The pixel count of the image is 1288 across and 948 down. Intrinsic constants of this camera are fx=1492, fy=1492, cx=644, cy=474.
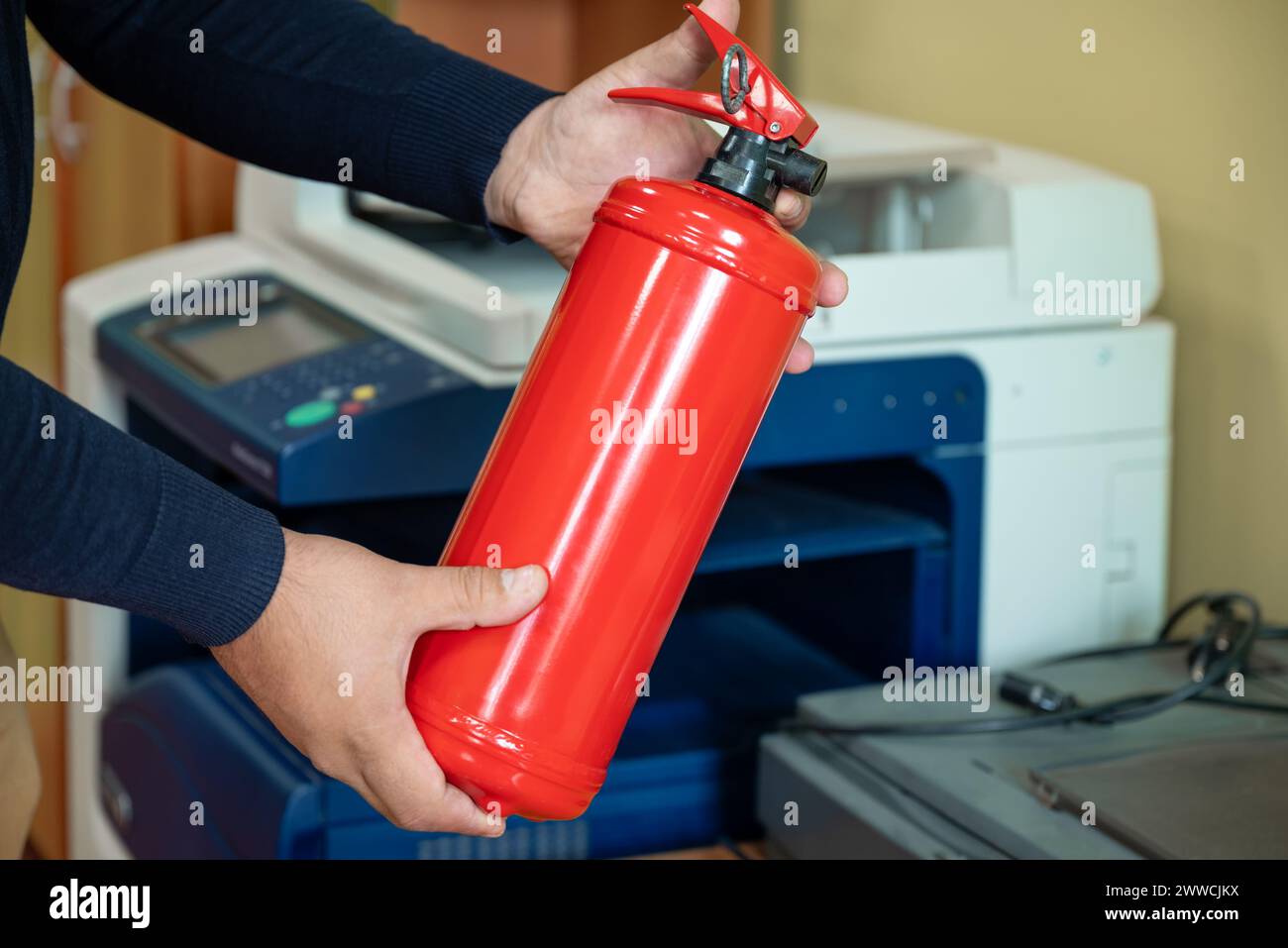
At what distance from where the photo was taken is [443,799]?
68cm

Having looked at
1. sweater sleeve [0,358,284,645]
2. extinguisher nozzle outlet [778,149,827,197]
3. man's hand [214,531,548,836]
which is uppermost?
extinguisher nozzle outlet [778,149,827,197]

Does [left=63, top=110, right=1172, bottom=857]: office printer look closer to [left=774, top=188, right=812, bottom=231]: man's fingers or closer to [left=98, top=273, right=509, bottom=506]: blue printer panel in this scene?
[left=98, top=273, right=509, bottom=506]: blue printer panel

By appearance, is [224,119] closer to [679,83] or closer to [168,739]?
[679,83]

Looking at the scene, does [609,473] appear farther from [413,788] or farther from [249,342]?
[249,342]

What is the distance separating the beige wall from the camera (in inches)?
45.2

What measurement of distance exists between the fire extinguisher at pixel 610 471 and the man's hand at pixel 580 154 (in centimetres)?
18

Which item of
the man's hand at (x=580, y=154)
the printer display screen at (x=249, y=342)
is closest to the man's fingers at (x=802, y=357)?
the man's hand at (x=580, y=154)

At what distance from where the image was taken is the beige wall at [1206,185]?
115 cm

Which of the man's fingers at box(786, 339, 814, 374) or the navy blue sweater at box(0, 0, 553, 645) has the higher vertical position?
the navy blue sweater at box(0, 0, 553, 645)

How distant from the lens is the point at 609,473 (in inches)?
26.1

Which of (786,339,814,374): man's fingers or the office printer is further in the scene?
the office printer

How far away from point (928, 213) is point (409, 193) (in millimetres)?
518

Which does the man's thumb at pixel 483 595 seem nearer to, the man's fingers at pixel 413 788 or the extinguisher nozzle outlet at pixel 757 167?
the man's fingers at pixel 413 788

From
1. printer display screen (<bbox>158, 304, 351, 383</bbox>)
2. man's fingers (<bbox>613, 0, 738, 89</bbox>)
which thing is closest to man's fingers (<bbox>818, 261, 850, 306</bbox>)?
man's fingers (<bbox>613, 0, 738, 89</bbox>)
